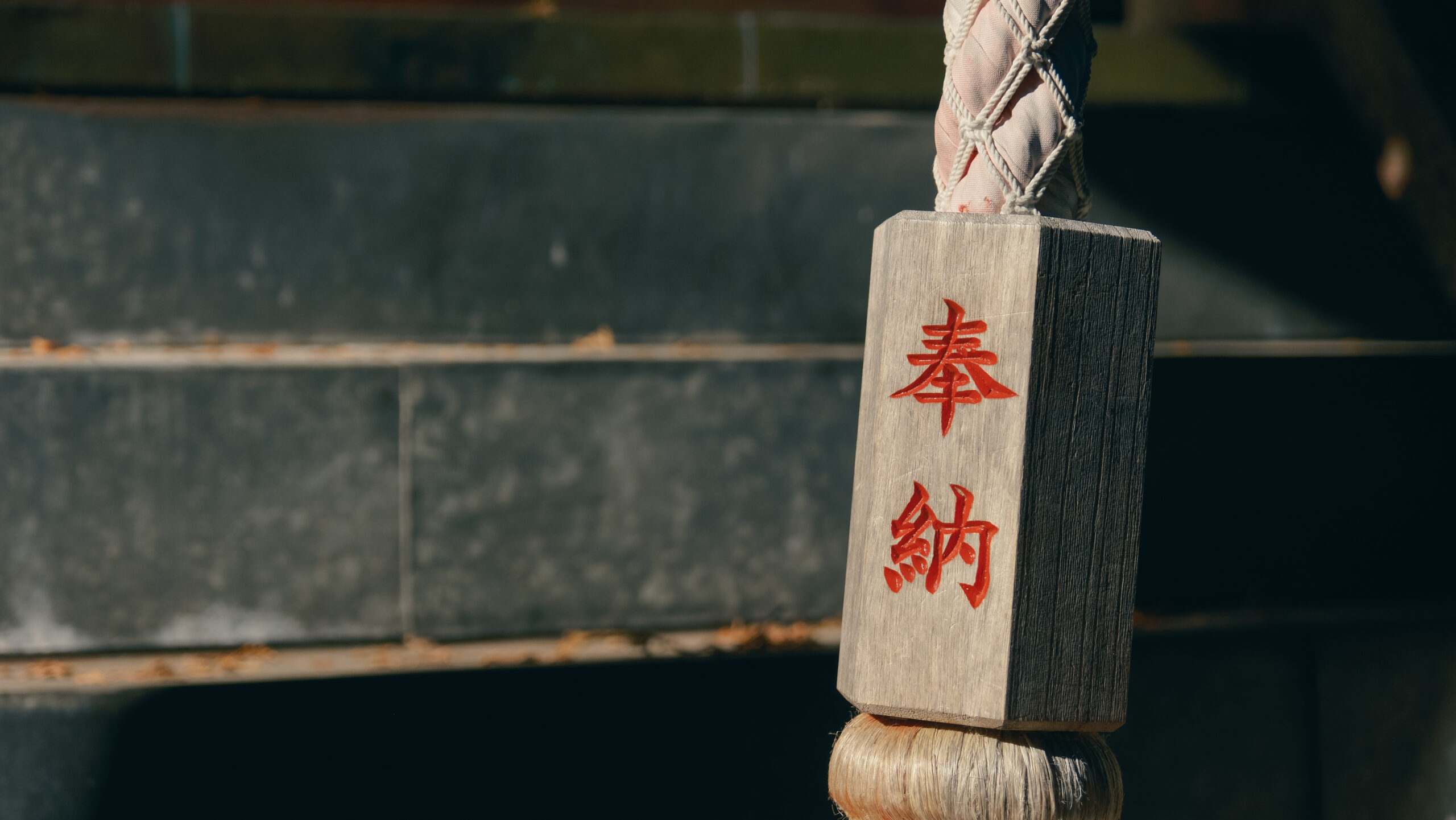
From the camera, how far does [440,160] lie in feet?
10.5

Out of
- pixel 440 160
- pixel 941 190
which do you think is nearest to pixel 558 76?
pixel 440 160

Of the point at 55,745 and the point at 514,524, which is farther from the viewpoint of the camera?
the point at 514,524

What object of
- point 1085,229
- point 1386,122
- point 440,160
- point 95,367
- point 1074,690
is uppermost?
point 1386,122

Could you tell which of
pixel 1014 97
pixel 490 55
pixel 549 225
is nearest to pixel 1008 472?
pixel 1014 97

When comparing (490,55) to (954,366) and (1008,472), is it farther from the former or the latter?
(1008,472)

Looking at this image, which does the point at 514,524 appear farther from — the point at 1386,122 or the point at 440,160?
the point at 1386,122

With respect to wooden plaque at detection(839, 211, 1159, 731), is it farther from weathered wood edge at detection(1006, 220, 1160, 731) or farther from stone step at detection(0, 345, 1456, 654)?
stone step at detection(0, 345, 1456, 654)

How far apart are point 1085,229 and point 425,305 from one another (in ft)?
7.20

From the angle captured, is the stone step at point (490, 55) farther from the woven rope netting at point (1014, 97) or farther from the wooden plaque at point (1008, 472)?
the wooden plaque at point (1008, 472)

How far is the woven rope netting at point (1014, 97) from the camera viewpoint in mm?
1516

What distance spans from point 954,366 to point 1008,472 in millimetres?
167

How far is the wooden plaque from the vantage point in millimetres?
1458

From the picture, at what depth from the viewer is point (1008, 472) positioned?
146 cm

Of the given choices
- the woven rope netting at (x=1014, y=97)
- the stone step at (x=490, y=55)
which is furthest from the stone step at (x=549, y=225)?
the woven rope netting at (x=1014, y=97)
